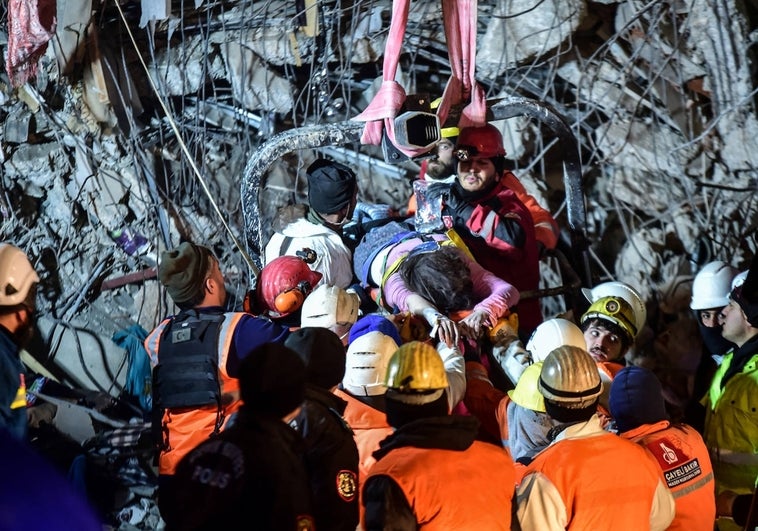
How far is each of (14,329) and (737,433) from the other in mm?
3193

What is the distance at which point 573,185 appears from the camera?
511cm

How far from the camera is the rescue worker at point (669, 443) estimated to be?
290 centimetres

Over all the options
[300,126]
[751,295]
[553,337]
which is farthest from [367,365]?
[300,126]

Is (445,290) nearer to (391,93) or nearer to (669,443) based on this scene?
(391,93)

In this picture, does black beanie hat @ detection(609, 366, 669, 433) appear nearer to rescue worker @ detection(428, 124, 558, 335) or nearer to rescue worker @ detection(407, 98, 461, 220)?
rescue worker @ detection(428, 124, 558, 335)

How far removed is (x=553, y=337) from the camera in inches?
145

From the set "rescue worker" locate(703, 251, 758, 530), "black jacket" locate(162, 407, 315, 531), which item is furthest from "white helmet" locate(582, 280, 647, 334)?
"black jacket" locate(162, 407, 315, 531)

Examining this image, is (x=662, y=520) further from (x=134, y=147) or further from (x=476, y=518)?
(x=134, y=147)

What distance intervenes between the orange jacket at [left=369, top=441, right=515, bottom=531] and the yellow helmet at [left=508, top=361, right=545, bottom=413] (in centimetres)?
56

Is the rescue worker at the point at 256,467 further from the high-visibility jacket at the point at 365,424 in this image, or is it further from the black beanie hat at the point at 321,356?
the high-visibility jacket at the point at 365,424

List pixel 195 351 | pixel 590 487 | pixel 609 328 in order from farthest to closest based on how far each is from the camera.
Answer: pixel 609 328, pixel 195 351, pixel 590 487

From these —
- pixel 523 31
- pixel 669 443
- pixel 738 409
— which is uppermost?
pixel 523 31

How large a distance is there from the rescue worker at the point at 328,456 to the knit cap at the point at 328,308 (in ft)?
2.52

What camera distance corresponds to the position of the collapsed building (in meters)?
6.34
